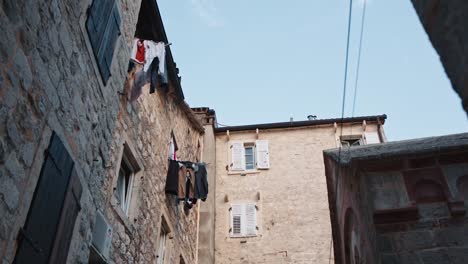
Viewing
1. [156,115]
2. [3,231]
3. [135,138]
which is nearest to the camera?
[3,231]

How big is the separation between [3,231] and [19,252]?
26 centimetres

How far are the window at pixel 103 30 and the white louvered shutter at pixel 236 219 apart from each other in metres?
10.5

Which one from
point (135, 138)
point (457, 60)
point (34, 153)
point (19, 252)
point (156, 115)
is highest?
point (156, 115)

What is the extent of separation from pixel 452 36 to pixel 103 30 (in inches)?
174

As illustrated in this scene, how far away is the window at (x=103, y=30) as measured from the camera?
5535mm

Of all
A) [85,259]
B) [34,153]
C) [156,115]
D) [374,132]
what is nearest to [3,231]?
[34,153]

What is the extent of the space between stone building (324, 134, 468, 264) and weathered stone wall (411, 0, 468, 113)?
2.73 meters

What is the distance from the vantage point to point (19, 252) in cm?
366

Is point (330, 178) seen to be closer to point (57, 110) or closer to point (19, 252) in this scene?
point (57, 110)

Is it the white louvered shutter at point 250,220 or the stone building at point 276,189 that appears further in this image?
the white louvered shutter at point 250,220

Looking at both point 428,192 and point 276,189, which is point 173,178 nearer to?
point 276,189

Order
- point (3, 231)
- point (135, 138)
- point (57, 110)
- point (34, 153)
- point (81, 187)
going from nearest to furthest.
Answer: point (3, 231)
point (34, 153)
point (57, 110)
point (81, 187)
point (135, 138)

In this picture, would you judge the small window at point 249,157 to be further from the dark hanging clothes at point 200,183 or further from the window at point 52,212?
the window at point 52,212

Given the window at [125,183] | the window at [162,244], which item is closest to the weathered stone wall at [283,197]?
the window at [162,244]
